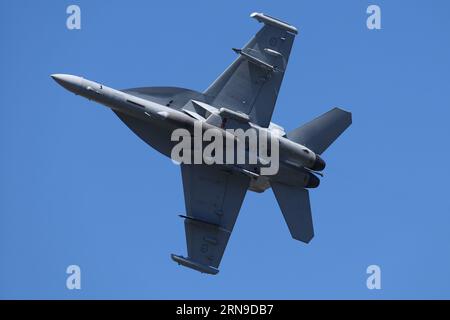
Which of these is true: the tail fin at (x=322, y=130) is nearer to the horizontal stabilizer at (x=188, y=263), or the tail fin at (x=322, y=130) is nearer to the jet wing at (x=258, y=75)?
the jet wing at (x=258, y=75)

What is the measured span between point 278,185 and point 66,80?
6718 mm

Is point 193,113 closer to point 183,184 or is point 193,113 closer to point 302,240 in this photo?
point 183,184

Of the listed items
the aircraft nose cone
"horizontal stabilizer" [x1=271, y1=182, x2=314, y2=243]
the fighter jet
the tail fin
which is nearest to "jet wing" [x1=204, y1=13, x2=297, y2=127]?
the fighter jet

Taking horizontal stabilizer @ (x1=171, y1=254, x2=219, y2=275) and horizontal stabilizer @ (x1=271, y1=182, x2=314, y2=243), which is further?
horizontal stabilizer @ (x1=271, y1=182, x2=314, y2=243)

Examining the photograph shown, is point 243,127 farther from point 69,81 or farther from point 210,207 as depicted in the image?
point 69,81

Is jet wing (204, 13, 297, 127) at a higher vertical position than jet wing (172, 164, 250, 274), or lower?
higher

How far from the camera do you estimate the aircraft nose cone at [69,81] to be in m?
33.4

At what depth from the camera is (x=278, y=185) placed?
35.2 meters

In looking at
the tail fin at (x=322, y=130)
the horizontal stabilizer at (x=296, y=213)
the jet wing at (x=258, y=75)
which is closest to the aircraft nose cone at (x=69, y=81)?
the jet wing at (x=258, y=75)

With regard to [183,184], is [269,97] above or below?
above

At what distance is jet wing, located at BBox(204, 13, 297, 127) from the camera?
35094 mm

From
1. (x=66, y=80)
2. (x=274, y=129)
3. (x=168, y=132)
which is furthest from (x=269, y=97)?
(x=66, y=80)

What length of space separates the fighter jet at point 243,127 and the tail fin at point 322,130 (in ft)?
0.09

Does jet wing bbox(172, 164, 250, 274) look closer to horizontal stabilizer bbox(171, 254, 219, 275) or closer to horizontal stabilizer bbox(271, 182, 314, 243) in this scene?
horizontal stabilizer bbox(171, 254, 219, 275)
